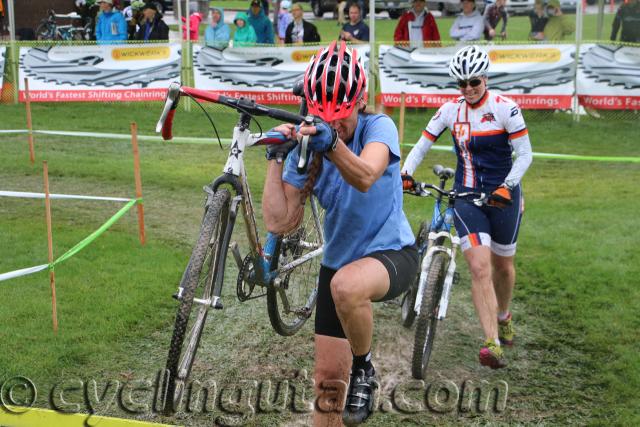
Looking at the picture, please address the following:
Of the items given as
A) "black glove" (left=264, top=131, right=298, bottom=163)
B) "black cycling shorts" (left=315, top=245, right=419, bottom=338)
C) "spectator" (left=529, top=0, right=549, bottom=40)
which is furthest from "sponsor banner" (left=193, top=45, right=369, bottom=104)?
"black cycling shorts" (left=315, top=245, right=419, bottom=338)

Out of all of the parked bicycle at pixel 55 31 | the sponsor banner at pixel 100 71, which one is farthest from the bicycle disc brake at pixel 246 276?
the parked bicycle at pixel 55 31

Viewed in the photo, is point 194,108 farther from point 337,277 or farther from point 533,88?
point 337,277

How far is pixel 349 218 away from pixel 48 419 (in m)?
1.79

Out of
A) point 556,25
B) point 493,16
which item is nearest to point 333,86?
point 556,25

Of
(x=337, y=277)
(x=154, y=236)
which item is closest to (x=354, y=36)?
(x=154, y=236)

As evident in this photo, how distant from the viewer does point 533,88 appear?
16.3m

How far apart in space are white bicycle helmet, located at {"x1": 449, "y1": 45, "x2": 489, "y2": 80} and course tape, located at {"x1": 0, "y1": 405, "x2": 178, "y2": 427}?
350 centimetres

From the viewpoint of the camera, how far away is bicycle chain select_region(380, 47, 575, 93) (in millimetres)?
16078

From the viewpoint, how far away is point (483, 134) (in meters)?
6.74

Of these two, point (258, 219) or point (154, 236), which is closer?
point (154, 236)

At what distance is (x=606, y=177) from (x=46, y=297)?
881cm

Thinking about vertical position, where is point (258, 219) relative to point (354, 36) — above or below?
below

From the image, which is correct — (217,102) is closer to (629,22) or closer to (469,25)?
(469,25)

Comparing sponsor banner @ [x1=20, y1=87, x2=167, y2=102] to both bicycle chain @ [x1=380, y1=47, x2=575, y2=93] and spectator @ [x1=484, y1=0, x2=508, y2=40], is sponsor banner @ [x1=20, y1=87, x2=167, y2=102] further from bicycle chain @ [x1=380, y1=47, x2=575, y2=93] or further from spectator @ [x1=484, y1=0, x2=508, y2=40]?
spectator @ [x1=484, y1=0, x2=508, y2=40]
